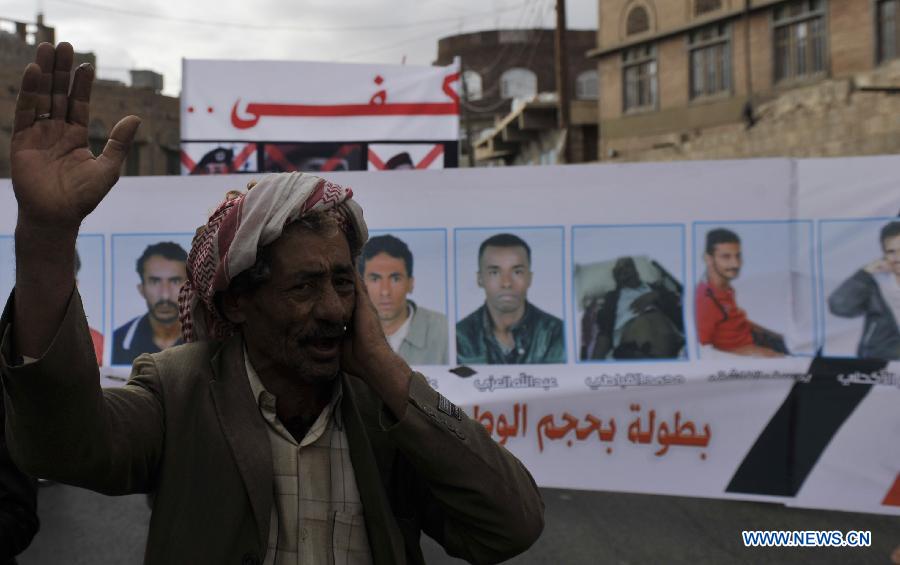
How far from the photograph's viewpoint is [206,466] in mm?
1443

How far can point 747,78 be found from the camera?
18484 millimetres

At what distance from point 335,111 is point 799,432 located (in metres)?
3.45

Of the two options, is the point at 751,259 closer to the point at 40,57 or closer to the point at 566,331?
the point at 566,331

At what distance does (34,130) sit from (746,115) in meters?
18.6

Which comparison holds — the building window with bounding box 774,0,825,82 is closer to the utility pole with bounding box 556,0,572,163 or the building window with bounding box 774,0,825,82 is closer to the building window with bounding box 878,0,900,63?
the building window with bounding box 878,0,900,63

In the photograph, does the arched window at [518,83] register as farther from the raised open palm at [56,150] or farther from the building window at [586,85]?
the raised open palm at [56,150]

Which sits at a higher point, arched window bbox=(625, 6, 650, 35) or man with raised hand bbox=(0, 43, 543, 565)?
arched window bbox=(625, 6, 650, 35)

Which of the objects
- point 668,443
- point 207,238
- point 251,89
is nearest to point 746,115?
point 251,89

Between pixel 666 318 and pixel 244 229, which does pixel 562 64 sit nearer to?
pixel 666 318

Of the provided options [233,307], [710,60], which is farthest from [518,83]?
[233,307]

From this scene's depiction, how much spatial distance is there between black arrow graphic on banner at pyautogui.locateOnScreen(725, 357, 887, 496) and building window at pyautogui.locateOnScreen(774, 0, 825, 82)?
578 inches

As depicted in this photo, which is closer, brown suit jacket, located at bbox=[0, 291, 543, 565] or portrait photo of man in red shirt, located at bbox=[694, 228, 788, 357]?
brown suit jacket, located at bbox=[0, 291, 543, 565]

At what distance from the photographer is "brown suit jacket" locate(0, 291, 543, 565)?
1.40 meters

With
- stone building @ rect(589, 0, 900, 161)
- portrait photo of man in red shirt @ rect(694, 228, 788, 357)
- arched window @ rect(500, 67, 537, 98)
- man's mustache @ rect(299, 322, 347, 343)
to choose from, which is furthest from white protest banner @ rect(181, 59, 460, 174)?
arched window @ rect(500, 67, 537, 98)
